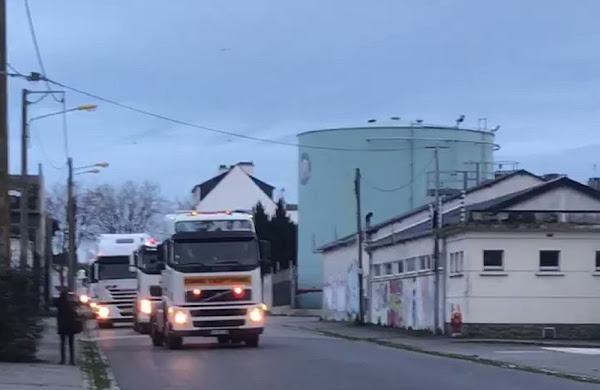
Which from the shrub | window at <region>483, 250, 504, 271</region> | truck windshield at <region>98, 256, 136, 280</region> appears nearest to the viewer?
the shrub

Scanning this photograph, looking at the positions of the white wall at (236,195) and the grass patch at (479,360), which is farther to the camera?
the white wall at (236,195)

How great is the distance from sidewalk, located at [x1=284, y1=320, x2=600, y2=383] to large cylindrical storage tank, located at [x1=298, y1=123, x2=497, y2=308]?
62.4 ft

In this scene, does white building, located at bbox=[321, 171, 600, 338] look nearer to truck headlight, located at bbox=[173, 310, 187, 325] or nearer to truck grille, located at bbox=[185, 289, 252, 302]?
truck grille, located at bbox=[185, 289, 252, 302]

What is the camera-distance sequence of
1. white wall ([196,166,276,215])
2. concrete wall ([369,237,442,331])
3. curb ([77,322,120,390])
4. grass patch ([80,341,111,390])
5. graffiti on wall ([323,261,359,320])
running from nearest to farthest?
curb ([77,322,120,390]) → grass patch ([80,341,111,390]) → concrete wall ([369,237,442,331]) → graffiti on wall ([323,261,359,320]) → white wall ([196,166,276,215])

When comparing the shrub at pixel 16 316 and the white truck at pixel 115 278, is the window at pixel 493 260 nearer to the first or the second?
the white truck at pixel 115 278

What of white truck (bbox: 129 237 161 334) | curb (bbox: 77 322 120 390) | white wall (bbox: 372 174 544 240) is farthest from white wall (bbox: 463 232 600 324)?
curb (bbox: 77 322 120 390)

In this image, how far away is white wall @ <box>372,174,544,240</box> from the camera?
5286 centimetres

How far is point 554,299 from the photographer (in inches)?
1634

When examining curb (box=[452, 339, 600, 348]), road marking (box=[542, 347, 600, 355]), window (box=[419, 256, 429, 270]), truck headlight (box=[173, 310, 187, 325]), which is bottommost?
curb (box=[452, 339, 600, 348])

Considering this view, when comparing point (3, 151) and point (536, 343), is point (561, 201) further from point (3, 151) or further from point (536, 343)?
point (3, 151)

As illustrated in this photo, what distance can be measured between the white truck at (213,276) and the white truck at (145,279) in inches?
304

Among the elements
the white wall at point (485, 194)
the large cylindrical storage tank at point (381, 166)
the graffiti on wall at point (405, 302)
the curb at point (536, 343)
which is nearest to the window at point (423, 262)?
the graffiti on wall at point (405, 302)

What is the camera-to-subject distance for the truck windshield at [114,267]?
50188 mm

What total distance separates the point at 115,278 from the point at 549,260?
17987 mm
